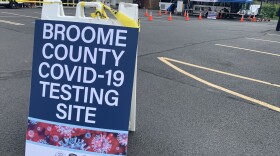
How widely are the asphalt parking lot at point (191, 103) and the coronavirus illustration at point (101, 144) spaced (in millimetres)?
687

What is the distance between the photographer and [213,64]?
7918 millimetres

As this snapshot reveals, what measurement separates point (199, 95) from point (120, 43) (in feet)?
9.87

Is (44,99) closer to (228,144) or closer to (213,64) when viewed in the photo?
(228,144)

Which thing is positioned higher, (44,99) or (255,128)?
(44,99)

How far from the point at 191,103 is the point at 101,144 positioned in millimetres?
2491

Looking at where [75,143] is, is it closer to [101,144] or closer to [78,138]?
[78,138]

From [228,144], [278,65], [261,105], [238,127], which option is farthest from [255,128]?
[278,65]

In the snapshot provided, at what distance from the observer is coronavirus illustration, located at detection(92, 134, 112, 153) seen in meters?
2.78

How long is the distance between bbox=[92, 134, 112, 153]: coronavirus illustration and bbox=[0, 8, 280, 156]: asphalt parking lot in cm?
69

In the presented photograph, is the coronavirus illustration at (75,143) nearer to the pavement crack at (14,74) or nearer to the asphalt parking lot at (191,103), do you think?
the asphalt parking lot at (191,103)

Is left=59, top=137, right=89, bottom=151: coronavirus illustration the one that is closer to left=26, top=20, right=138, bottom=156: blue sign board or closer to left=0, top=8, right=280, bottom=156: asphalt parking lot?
left=26, top=20, right=138, bottom=156: blue sign board

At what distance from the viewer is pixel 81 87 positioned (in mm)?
2768

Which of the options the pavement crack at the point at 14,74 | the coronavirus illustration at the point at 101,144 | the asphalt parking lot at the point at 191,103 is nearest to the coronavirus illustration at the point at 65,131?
the coronavirus illustration at the point at 101,144

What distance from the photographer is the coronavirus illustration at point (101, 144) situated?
2.78 metres
